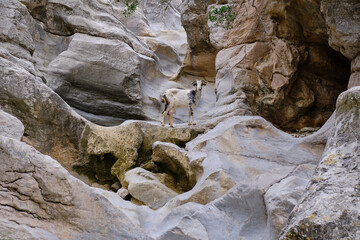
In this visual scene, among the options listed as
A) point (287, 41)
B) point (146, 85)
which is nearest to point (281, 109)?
point (287, 41)

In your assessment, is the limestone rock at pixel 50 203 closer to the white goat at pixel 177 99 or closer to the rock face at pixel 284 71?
the rock face at pixel 284 71

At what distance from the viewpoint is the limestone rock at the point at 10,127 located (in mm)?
6160

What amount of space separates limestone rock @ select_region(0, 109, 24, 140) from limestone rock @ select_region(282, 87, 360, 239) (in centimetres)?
479

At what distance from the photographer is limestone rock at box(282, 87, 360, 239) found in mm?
3252

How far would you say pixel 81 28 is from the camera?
16.1 metres

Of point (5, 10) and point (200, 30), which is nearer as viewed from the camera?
point (5, 10)

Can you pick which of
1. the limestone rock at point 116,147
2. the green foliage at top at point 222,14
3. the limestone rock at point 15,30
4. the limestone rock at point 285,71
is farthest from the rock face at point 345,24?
the limestone rock at point 15,30

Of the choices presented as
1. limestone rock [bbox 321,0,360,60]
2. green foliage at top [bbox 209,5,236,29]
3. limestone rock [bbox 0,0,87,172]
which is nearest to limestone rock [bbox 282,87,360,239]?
limestone rock [bbox 321,0,360,60]

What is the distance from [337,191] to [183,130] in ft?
25.9

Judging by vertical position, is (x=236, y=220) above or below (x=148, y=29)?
above

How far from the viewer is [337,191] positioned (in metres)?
3.53

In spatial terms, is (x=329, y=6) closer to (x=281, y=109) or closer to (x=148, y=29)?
(x=281, y=109)

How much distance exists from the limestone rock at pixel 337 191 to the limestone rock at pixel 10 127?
479cm

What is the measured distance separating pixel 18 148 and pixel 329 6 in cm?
777
